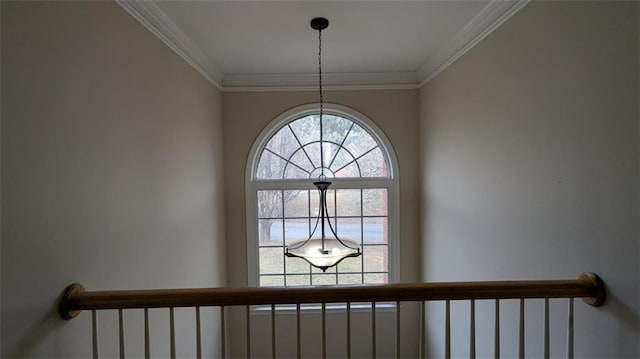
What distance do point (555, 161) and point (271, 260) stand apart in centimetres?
265

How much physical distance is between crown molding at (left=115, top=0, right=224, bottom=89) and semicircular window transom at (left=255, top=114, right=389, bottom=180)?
943 millimetres

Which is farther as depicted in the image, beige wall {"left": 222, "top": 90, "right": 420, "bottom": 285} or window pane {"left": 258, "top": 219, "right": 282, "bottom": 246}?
window pane {"left": 258, "top": 219, "right": 282, "bottom": 246}

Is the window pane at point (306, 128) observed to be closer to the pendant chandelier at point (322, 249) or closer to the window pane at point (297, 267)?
the pendant chandelier at point (322, 249)

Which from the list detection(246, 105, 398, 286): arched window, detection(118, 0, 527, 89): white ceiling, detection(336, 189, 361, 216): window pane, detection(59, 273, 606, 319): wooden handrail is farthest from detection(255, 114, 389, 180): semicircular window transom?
detection(59, 273, 606, 319): wooden handrail

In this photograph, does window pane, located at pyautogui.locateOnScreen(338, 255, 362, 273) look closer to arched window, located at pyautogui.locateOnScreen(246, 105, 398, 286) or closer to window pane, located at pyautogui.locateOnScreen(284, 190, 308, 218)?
arched window, located at pyautogui.locateOnScreen(246, 105, 398, 286)

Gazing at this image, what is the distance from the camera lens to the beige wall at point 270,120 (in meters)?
3.02

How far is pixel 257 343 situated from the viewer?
306 centimetres

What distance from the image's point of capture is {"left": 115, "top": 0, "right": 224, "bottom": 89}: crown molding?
5.03ft

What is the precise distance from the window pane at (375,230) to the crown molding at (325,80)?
1416 mm

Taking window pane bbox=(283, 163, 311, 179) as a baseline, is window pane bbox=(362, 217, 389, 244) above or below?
below

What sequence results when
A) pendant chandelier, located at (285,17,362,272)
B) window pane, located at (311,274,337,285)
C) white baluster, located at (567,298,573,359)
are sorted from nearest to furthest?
white baluster, located at (567,298,573,359), pendant chandelier, located at (285,17,362,272), window pane, located at (311,274,337,285)

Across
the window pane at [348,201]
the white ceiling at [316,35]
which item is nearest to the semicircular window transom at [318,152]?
the window pane at [348,201]

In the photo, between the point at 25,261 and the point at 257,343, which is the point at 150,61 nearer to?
the point at 25,261

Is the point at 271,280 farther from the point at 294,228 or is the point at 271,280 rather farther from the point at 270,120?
the point at 270,120
